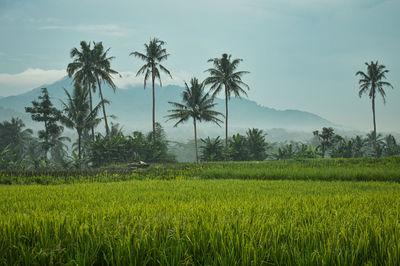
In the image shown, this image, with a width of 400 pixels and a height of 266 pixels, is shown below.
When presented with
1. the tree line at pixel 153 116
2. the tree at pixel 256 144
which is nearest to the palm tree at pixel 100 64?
the tree line at pixel 153 116

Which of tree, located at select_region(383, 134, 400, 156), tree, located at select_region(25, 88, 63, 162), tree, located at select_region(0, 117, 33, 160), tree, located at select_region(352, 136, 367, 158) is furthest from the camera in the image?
tree, located at select_region(0, 117, 33, 160)

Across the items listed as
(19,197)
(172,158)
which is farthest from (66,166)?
(19,197)

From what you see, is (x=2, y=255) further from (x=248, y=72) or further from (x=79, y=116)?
(x=248, y=72)

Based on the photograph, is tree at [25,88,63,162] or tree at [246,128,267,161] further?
tree at [246,128,267,161]

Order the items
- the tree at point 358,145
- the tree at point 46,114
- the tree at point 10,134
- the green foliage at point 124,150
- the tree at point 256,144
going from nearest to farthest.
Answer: the green foliage at point 124,150, the tree at point 46,114, the tree at point 256,144, the tree at point 358,145, the tree at point 10,134

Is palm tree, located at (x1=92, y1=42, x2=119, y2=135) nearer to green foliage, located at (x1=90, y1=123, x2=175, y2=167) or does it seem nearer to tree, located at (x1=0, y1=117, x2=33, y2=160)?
green foliage, located at (x1=90, y1=123, x2=175, y2=167)

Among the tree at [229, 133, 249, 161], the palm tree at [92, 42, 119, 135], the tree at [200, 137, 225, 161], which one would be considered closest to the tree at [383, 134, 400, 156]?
the tree at [229, 133, 249, 161]

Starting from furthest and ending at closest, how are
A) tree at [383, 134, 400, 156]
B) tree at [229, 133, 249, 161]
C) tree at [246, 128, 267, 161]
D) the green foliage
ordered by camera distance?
tree at [383, 134, 400, 156] < tree at [246, 128, 267, 161] < tree at [229, 133, 249, 161] < the green foliage

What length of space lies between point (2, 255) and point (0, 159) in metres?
25.4

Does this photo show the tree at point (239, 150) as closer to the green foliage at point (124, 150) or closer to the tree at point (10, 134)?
the green foliage at point (124, 150)

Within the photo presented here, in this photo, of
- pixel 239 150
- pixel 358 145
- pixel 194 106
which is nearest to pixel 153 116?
pixel 194 106

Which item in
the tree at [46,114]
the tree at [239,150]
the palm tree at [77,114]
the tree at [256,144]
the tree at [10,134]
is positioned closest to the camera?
the palm tree at [77,114]

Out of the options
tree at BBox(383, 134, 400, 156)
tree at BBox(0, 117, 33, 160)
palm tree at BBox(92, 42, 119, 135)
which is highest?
palm tree at BBox(92, 42, 119, 135)

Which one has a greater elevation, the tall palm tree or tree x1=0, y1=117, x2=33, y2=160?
the tall palm tree
